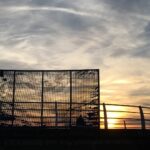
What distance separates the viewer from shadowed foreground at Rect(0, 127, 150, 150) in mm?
30984

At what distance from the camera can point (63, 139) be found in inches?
1234

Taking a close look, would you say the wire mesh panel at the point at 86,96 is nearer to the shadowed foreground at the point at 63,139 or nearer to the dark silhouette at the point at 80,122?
the dark silhouette at the point at 80,122

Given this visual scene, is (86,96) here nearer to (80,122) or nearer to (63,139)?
(80,122)

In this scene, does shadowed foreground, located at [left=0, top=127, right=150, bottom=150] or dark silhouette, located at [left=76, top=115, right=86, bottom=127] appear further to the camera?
dark silhouette, located at [left=76, top=115, right=86, bottom=127]

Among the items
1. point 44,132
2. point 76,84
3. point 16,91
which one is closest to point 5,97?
point 16,91

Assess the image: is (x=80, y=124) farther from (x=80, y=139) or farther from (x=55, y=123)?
(x=80, y=139)

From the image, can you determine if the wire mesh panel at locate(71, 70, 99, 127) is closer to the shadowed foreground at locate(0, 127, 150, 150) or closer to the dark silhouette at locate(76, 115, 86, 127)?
the dark silhouette at locate(76, 115, 86, 127)

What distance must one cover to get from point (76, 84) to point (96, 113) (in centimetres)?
277

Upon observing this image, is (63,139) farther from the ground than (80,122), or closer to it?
closer to it

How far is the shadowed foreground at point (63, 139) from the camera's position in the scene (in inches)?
1220

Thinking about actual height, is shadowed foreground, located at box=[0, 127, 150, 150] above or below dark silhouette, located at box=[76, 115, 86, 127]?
below

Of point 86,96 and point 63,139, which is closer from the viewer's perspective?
point 63,139

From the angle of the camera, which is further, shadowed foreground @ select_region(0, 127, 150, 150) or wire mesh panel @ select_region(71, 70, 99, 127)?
wire mesh panel @ select_region(71, 70, 99, 127)

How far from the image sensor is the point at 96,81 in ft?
136
